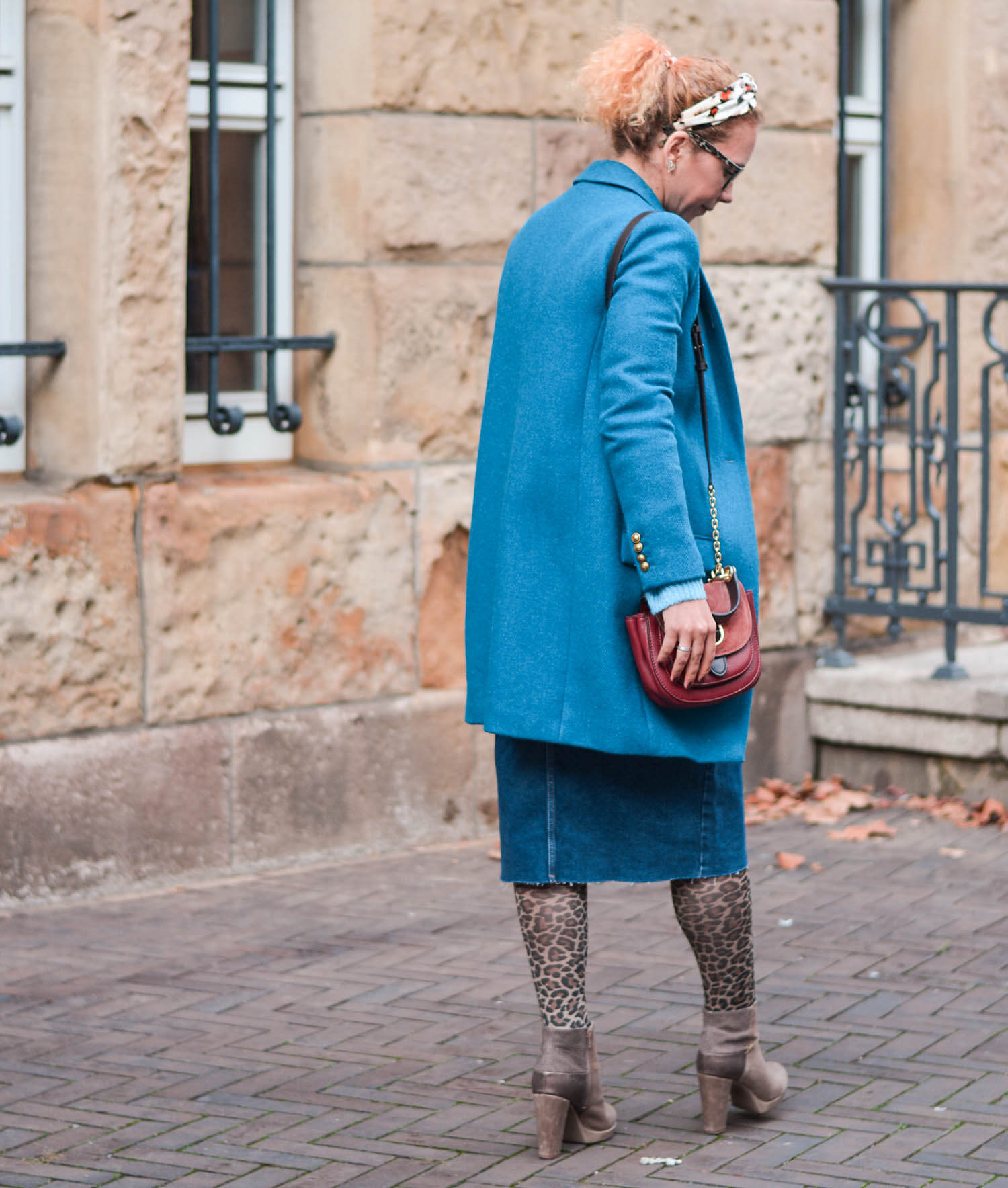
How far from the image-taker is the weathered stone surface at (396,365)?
20.3ft

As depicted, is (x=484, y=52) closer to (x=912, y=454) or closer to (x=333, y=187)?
(x=333, y=187)

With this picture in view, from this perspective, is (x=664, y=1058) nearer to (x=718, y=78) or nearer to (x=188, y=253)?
(x=718, y=78)

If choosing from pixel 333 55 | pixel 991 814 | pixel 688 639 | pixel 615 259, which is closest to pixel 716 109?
pixel 615 259

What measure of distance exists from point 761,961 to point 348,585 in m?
1.74

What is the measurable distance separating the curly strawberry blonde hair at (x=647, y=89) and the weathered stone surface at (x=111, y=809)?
2.49 metres

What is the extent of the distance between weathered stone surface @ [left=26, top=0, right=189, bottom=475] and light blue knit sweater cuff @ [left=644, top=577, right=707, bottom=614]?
2.43 meters

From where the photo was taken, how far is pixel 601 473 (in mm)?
3617

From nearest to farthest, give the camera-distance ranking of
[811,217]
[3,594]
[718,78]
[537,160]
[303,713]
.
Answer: [718,78], [3,594], [303,713], [537,160], [811,217]

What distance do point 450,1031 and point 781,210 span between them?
353 cm

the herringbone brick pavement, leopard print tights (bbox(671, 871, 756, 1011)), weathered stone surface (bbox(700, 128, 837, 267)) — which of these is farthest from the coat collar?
weathered stone surface (bbox(700, 128, 837, 267))

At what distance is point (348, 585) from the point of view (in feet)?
20.1

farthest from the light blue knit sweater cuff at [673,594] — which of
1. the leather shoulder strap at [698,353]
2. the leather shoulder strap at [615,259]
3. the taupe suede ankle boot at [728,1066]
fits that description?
the taupe suede ankle boot at [728,1066]

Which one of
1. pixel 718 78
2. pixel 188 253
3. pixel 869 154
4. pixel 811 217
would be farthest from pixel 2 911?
pixel 869 154

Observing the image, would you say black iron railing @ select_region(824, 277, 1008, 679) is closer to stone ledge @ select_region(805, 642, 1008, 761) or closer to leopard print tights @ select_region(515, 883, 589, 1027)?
stone ledge @ select_region(805, 642, 1008, 761)
